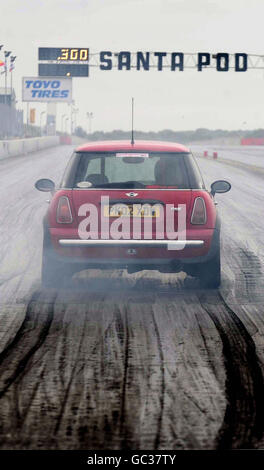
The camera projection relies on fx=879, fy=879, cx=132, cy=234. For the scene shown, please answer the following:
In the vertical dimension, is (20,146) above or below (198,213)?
below

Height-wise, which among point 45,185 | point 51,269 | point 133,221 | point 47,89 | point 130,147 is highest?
point 47,89

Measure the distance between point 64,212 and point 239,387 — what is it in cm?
371

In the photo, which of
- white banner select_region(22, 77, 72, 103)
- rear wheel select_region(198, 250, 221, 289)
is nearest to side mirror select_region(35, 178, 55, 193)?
rear wheel select_region(198, 250, 221, 289)

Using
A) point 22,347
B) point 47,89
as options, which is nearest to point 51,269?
point 22,347

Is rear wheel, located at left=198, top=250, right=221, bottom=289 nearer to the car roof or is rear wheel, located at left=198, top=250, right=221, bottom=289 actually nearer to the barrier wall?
the car roof

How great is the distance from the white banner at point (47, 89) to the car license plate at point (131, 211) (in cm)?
9938

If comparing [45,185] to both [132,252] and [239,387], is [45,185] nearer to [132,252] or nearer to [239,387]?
[132,252]

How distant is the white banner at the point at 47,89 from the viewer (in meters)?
107

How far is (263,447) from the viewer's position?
4.29 m

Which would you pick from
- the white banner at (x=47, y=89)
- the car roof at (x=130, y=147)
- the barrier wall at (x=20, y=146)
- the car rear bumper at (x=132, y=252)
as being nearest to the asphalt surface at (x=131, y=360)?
the car rear bumper at (x=132, y=252)

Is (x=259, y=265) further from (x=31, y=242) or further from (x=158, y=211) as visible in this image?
(x=31, y=242)

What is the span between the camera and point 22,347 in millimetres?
6473

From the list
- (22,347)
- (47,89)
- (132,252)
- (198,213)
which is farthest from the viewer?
(47,89)

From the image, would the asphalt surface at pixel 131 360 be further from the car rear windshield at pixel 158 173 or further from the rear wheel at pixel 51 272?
the car rear windshield at pixel 158 173
